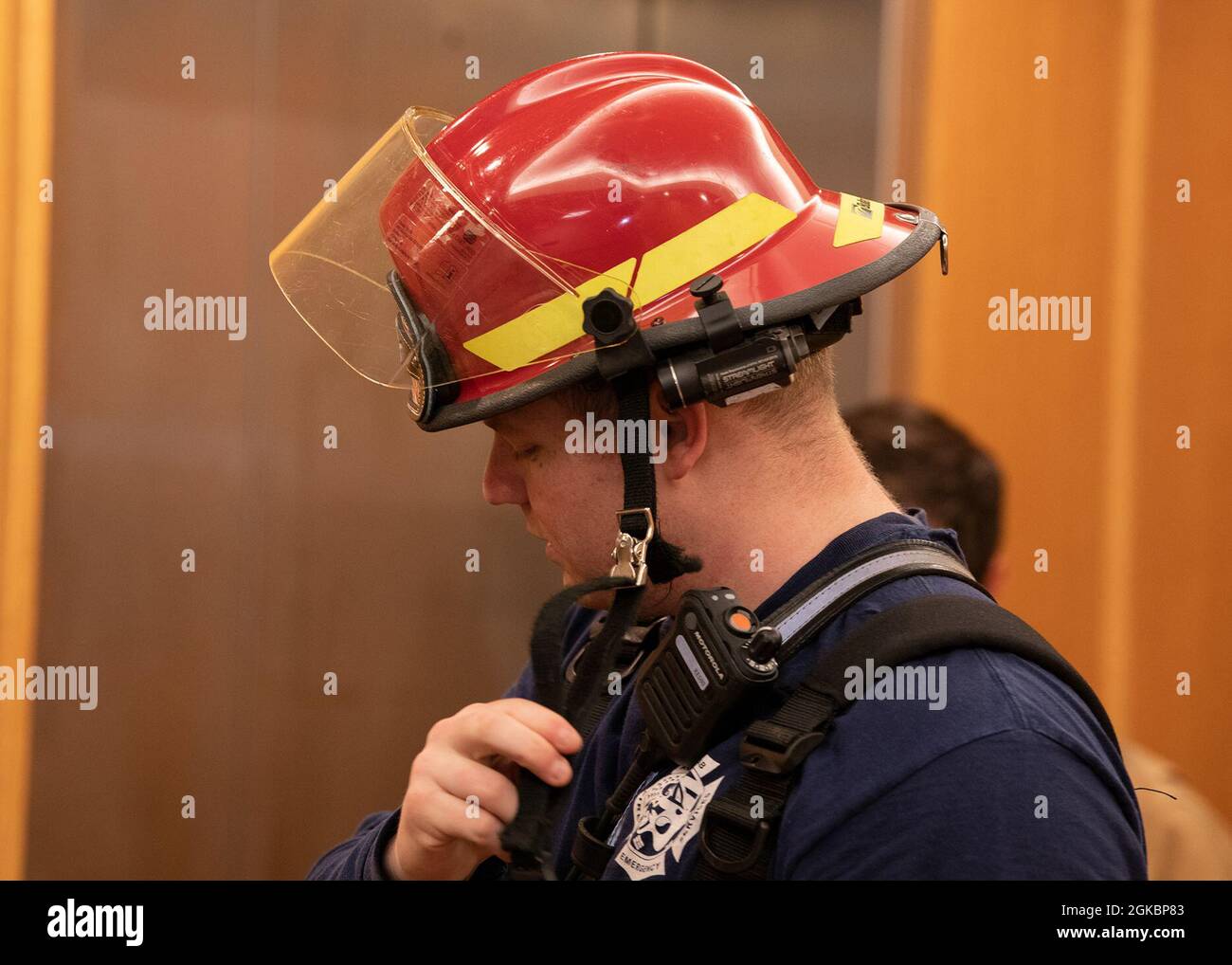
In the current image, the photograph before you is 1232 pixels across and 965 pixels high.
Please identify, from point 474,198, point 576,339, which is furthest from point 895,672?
point 474,198

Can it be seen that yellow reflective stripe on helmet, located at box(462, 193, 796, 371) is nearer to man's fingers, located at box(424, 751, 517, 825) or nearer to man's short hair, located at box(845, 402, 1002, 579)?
man's fingers, located at box(424, 751, 517, 825)

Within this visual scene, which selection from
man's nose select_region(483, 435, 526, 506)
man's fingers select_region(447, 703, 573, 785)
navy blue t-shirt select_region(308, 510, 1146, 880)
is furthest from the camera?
man's nose select_region(483, 435, 526, 506)

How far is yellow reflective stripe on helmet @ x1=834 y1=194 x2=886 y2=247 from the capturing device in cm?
125

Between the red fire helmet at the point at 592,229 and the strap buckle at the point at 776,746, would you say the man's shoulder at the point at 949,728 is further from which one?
the red fire helmet at the point at 592,229

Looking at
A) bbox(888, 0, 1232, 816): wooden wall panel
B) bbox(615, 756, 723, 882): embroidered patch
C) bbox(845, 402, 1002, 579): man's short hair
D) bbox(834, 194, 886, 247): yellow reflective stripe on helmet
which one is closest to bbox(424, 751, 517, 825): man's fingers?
bbox(615, 756, 723, 882): embroidered patch

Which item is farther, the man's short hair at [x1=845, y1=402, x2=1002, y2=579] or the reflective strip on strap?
the man's short hair at [x1=845, y1=402, x2=1002, y2=579]

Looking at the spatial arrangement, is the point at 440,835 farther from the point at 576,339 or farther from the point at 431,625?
the point at 431,625

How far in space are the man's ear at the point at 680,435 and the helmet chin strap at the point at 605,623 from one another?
28 mm

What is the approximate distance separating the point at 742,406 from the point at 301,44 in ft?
5.43

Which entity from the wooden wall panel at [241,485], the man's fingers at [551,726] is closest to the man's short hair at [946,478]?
the wooden wall panel at [241,485]

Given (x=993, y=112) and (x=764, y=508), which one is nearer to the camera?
(x=764, y=508)

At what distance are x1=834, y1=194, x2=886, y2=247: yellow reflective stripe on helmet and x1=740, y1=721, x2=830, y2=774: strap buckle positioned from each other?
19.4 inches

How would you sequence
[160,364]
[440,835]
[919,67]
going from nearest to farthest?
[440,835]
[160,364]
[919,67]
